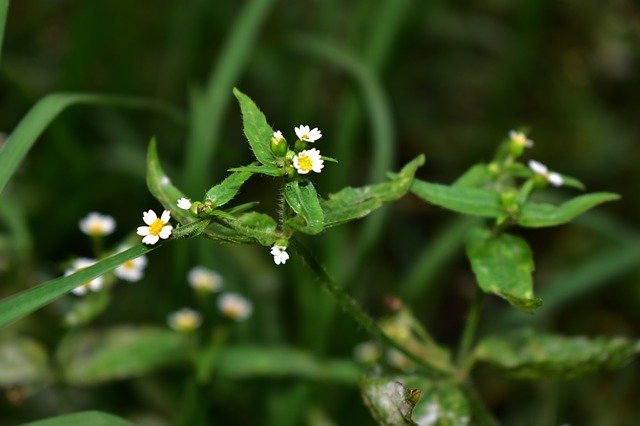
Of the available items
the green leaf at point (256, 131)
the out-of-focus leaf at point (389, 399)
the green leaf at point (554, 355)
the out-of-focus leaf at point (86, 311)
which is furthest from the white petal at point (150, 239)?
the green leaf at point (554, 355)

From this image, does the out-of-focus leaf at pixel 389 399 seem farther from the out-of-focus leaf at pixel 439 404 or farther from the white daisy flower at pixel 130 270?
the white daisy flower at pixel 130 270

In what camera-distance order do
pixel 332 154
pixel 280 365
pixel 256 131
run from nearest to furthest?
1. pixel 256 131
2. pixel 280 365
3. pixel 332 154

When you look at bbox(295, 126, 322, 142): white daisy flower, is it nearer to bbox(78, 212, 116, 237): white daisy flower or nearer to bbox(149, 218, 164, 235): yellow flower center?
bbox(149, 218, 164, 235): yellow flower center

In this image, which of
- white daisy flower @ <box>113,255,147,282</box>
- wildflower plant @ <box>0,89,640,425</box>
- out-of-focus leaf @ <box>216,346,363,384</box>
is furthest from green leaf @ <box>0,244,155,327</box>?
out-of-focus leaf @ <box>216,346,363,384</box>

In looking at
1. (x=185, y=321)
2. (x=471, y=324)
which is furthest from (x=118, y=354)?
(x=471, y=324)

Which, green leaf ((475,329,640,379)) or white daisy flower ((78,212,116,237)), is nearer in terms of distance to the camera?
Result: green leaf ((475,329,640,379))

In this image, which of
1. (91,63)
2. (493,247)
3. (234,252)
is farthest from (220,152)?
(493,247)

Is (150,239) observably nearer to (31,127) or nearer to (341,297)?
(341,297)
